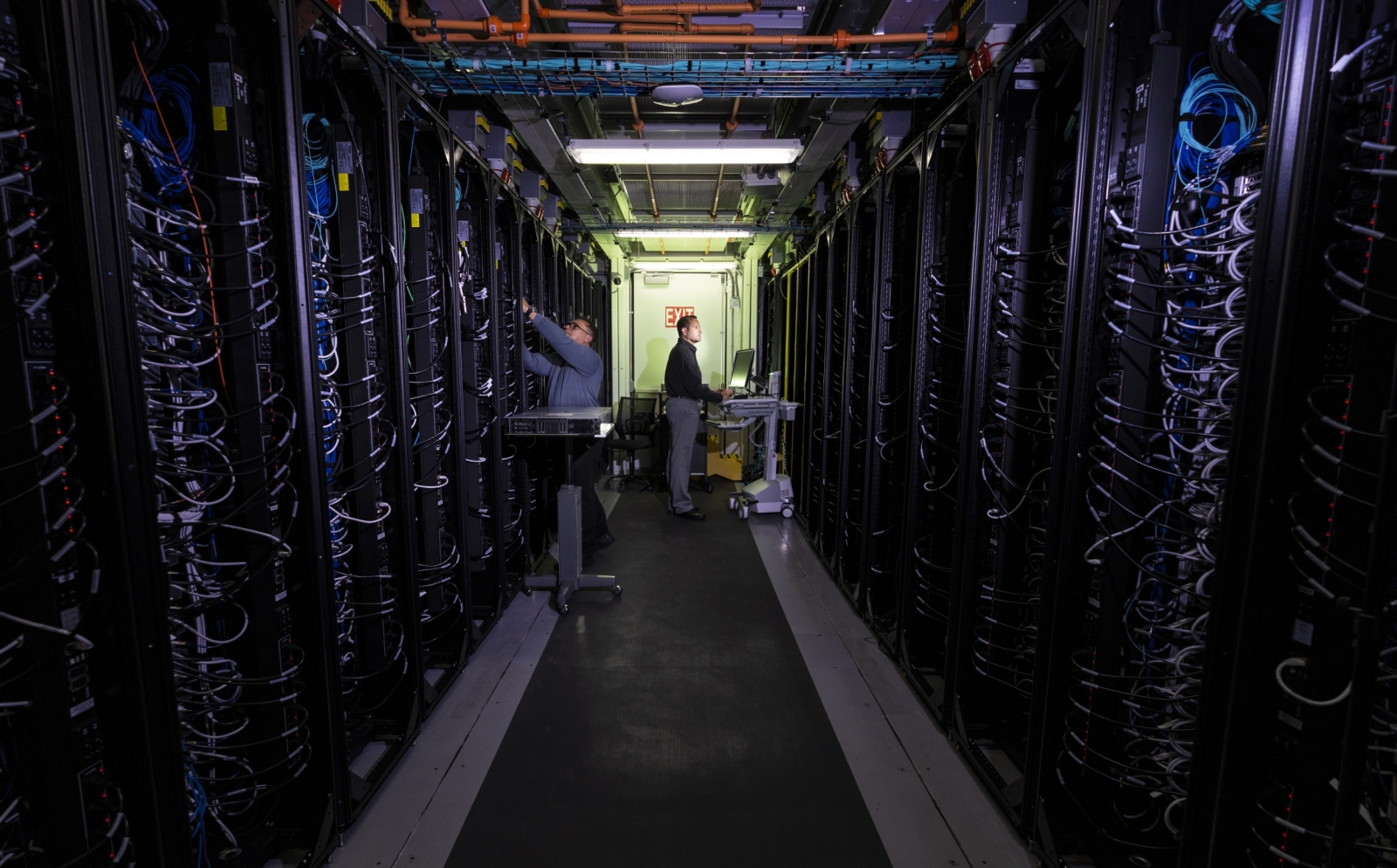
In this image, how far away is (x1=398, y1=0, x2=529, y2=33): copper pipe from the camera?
110 inches

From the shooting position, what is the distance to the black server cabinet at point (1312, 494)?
1.07 metres

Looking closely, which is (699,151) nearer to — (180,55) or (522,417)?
(522,417)

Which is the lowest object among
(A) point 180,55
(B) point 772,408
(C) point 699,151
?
(B) point 772,408

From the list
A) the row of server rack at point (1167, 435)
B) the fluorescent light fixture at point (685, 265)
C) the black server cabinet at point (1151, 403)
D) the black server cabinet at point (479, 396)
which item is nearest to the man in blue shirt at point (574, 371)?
the black server cabinet at point (479, 396)

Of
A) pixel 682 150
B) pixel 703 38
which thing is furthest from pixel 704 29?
pixel 682 150

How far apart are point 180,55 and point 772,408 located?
4.59 meters

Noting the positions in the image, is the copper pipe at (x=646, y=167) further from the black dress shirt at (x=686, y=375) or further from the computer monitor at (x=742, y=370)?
the computer monitor at (x=742, y=370)

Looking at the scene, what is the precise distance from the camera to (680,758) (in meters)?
2.34

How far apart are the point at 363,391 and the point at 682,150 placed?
8.68 feet

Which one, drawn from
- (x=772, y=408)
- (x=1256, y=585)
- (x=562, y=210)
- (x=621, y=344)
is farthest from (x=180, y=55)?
(x=621, y=344)

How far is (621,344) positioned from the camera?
9.45m

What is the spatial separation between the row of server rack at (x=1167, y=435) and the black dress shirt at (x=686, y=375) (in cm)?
301

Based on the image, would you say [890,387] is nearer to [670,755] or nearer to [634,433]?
[670,755]

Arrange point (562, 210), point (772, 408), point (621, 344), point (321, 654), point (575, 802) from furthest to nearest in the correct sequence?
point (621, 344) < point (562, 210) < point (772, 408) < point (575, 802) < point (321, 654)
